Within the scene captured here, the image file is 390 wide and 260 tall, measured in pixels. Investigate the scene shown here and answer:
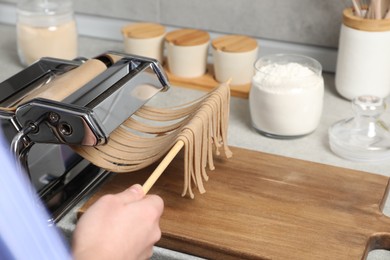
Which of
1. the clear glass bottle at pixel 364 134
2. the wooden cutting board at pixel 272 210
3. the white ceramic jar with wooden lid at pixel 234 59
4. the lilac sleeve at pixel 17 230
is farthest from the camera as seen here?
the white ceramic jar with wooden lid at pixel 234 59

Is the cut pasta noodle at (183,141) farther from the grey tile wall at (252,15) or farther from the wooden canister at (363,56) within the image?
the grey tile wall at (252,15)

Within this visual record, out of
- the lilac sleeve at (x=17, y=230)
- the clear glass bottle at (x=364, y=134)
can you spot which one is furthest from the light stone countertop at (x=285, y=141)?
the lilac sleeve at (x=17, y=230)

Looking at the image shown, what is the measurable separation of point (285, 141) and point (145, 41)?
36cm

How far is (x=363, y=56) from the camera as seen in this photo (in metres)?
1.05

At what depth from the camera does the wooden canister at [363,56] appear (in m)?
1.03

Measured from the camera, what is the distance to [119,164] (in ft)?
2.64

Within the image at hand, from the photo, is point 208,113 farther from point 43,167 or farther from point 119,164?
point 43,167

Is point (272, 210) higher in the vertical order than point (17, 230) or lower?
lower

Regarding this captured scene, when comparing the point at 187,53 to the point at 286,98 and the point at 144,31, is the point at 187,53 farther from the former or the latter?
the point at 286,98

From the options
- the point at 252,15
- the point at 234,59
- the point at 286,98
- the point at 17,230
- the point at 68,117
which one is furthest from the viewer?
the point at 252,15

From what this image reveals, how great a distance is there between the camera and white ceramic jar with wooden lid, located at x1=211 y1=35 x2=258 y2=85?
3.70 ft

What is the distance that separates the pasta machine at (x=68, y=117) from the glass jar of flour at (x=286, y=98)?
0.17m

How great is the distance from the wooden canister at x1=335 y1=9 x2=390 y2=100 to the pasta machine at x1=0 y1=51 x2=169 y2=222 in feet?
1.17

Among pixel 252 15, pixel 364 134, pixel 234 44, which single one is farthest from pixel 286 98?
pixel 252 15
